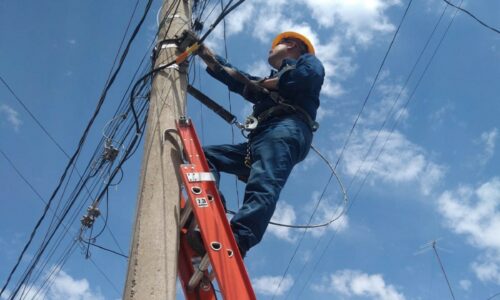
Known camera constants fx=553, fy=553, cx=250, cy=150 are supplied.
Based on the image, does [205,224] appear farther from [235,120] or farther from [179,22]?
[179,22]

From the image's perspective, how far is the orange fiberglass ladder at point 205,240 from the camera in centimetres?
246

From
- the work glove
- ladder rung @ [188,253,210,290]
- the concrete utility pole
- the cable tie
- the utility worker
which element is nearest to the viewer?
the concrete utility pole

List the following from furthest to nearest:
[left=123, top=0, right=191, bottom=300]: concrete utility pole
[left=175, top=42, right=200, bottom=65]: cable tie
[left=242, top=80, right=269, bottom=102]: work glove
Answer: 1. [left=242, top=80, right=269, bottom=102]: work glove
2. [left=175, top=42, right=200, bottom=65]: cable tie
3. [left=123, top=0, right=191, bottom=300]: concrete utility pole

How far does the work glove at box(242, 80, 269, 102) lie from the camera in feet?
12.1

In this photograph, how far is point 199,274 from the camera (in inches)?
107

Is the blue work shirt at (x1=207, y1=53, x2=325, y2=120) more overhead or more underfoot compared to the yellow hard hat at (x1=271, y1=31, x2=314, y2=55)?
more underfoot

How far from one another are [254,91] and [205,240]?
4.71ft

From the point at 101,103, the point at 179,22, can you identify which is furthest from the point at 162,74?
the point at 101,103

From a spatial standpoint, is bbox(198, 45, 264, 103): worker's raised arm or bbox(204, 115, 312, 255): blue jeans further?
bbox(198, 45, 264, 103): worker's raised arm

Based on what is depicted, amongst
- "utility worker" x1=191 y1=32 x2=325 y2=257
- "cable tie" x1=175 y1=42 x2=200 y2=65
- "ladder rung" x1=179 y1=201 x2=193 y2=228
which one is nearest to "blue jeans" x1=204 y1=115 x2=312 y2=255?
"utility worker" x1=191 y1=32 x2=325 y2=257

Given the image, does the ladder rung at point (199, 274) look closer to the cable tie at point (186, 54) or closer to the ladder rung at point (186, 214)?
the ladder rung at point (186, 214)

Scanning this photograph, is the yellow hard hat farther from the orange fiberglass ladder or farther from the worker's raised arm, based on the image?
the orange fiberglass ladder

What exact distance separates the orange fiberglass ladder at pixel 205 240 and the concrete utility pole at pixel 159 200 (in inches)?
3.3

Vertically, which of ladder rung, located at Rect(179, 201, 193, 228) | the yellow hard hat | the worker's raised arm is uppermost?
the yellow hard hat
